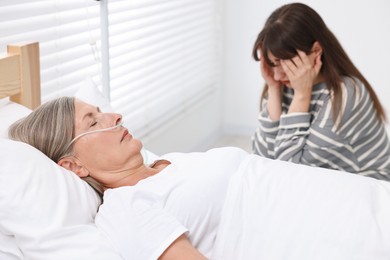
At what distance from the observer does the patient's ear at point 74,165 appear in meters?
1.44

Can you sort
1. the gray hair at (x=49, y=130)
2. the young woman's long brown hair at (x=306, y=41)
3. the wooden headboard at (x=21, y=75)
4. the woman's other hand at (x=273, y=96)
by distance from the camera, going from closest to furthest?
the gray hair at (x=49, y=130)
the wooden headboard at (x=21, y=75)
the young woman's long brown hair at (x=306, y=41)
the woman's other hand at (x=273, y=96)

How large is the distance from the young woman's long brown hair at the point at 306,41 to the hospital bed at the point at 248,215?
0.59m

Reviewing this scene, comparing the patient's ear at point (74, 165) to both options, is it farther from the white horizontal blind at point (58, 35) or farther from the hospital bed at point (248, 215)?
the white horizontal blind at point (58, 35)

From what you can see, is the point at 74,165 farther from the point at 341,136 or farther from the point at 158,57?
the point at 158,57

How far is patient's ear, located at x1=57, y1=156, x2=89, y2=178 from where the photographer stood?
1.44 metres

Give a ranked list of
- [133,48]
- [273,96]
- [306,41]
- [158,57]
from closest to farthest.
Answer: [306,41] < [273,96] < [133,48] < [158,57]

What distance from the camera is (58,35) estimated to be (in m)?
2.13

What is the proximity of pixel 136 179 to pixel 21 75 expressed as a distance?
1.62 feet

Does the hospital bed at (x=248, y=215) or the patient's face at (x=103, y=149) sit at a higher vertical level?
the patient's face at (x=103, y=149)

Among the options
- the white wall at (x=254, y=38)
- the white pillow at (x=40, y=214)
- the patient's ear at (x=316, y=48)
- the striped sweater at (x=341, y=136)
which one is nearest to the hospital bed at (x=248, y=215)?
the white pillow at (x=40, y=214)

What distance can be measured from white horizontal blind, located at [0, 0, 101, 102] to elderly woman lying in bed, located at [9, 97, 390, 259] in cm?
58

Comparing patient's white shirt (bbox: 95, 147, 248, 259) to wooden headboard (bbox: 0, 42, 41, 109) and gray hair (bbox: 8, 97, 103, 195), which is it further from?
wooden headboard (bbox: 0, 42, 41, 109)

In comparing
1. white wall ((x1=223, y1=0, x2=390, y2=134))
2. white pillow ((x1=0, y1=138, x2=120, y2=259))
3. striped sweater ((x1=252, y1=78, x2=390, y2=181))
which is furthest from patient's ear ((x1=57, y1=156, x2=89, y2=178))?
white wall ((x1=223, y1=0, x2=390, y2=134))

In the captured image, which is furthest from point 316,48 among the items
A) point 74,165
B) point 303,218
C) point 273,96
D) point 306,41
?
point 74,165
